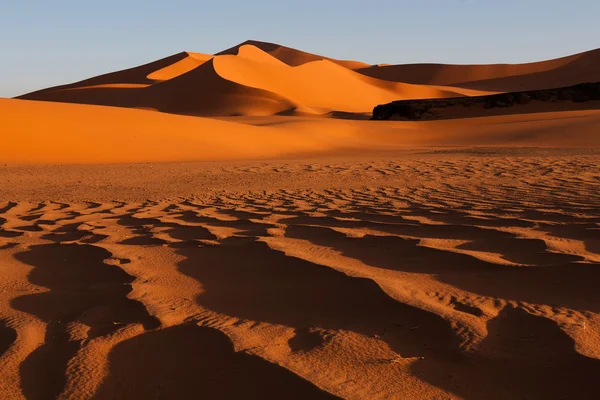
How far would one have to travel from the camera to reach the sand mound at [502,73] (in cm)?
6294

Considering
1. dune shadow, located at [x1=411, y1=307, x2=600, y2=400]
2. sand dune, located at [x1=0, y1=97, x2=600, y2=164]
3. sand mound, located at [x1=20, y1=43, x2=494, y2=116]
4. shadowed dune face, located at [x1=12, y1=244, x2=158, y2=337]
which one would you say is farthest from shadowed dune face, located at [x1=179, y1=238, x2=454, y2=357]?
sand mound, located at [x1=20, y1=43, x2=494, y2=116]

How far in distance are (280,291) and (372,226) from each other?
5.67ft

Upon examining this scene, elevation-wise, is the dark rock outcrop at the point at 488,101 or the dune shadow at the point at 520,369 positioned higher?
the dune shadow at the point at 520,369

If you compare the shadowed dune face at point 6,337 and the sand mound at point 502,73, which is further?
the sand mound at point 502,73

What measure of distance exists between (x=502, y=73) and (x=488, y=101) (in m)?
50.8

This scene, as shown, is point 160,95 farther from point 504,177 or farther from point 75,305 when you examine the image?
point 75,305

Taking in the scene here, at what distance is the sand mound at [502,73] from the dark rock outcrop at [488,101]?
116ft

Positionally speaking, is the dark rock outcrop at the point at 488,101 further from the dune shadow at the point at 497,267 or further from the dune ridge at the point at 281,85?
the dune shadow at the point at 497,267

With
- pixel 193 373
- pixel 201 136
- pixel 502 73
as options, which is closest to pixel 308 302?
pixel 193 373

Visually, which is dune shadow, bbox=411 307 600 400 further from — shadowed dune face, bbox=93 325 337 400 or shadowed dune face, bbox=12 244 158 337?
shadowed dune face, bbox=12 244 158 337

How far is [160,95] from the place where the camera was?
50375mm

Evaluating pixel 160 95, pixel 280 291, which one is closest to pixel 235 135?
pixel 280 291

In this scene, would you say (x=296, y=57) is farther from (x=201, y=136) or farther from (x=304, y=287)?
(x=304, y=287)

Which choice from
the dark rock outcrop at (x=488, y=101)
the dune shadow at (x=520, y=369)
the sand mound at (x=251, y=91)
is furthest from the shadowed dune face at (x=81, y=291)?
the sand mound at (x=251, y=91)
